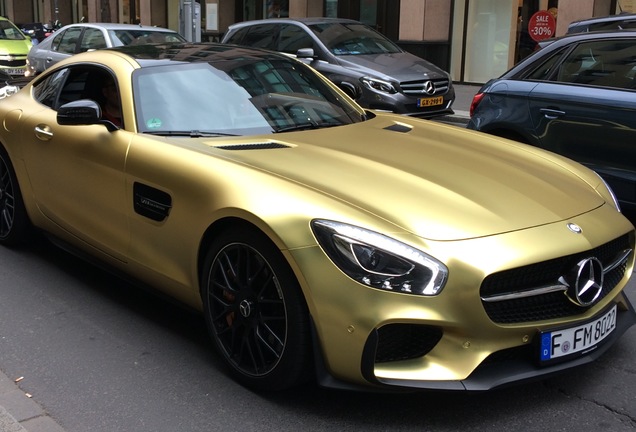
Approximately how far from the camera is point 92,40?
13.7 m

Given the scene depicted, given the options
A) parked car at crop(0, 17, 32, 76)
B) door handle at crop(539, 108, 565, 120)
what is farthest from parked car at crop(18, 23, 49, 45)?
door handle at crop(539, 108, 565, 120)

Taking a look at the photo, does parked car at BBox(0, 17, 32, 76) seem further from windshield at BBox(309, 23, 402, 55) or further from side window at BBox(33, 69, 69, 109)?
side window at BBox(33, 69, 69, 109)

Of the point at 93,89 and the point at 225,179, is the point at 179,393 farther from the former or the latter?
the point at 93,89

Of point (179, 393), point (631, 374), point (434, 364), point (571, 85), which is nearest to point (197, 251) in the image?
point (179, 393)

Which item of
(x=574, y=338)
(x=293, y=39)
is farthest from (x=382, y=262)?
(x=293, y=39)

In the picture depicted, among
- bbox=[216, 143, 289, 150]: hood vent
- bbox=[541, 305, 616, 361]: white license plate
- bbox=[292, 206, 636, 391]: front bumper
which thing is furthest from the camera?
bbox=[216, 143, 289, 150]: hood vent

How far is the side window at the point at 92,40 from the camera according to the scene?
13.6 meters

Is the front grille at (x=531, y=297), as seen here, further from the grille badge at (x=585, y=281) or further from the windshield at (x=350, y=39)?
the windshield at (x=350, y=39)

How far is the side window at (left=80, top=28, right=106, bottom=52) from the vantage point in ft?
44.7

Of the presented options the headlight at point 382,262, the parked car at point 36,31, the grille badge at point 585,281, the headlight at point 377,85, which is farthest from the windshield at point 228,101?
the parked car at point 36,31

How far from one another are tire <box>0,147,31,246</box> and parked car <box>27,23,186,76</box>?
8.09 metres

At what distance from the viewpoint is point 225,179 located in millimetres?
3551

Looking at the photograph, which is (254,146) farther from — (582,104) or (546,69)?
(546,69)

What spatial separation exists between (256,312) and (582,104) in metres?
3.78
